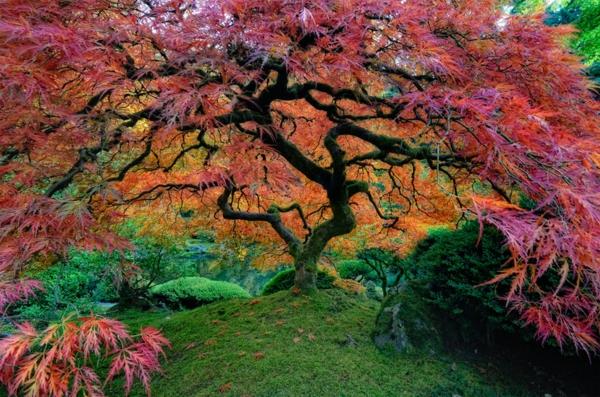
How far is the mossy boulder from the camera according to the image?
2602mm

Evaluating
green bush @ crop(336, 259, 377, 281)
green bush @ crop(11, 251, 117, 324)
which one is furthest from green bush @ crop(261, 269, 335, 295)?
green bush @ crop(336, 259, 377, 281)

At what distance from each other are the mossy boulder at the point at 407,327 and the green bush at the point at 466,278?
13 centimetres

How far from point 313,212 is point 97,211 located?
2.15m

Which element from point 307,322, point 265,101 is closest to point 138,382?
point 307,322

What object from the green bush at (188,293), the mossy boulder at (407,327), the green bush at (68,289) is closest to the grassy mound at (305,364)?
the mossy boulder at (407,327)

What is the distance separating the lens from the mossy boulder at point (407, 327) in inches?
102

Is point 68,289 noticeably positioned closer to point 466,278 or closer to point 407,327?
point 407,327

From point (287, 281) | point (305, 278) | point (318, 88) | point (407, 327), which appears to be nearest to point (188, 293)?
point (287, 281)

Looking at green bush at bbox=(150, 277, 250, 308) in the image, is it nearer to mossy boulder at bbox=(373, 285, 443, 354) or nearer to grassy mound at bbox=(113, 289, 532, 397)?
grassy mound at bbox=(113, 289, 532, 397)

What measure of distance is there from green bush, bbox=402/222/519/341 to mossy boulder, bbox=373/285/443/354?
5.0 inches

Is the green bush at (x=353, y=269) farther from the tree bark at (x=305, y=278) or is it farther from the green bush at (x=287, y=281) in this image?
the tree bark at (x=305, y=278)

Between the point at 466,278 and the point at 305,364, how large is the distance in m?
1.20

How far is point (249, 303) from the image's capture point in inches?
141

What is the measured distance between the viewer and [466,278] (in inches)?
101
